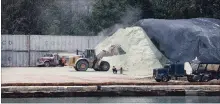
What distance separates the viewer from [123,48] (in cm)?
3145

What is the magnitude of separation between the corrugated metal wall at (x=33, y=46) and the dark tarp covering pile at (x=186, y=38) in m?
7.81

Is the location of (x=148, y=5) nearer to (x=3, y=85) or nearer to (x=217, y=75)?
(x=217, y=75)

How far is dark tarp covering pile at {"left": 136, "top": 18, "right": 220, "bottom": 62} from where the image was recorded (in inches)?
1117

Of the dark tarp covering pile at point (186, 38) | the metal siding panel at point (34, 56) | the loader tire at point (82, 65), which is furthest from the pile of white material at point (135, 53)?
the metal siding panel at point (34, 56)

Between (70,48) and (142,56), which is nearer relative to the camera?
(142,56)

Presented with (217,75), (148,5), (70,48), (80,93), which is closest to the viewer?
(80,93)

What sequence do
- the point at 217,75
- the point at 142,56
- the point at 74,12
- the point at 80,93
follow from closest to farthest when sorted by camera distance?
the point at 80,93 → the point at 217,75 → the point at 142,56 → the point at 74,12

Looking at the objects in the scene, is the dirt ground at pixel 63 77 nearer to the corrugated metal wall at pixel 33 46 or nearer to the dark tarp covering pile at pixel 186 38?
the dark tarp covering pile at pixel 186 38

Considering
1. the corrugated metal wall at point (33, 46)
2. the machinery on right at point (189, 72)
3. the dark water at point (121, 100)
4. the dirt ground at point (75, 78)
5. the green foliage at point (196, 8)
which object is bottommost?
the dark water at point (121, 100)

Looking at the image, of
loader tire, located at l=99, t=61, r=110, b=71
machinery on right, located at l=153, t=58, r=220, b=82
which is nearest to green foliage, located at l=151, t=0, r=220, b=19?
loader tire, located at l=99, t=61, r=110, b=71

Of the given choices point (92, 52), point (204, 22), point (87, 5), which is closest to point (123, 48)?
point (92, 52)

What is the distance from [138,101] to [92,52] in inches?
572

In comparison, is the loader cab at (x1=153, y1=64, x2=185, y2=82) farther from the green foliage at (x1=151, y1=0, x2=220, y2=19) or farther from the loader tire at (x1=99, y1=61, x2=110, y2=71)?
the green foliage at (x1=151, y1=0, x2=220, y2=19)

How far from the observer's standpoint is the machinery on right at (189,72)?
22.8 m
